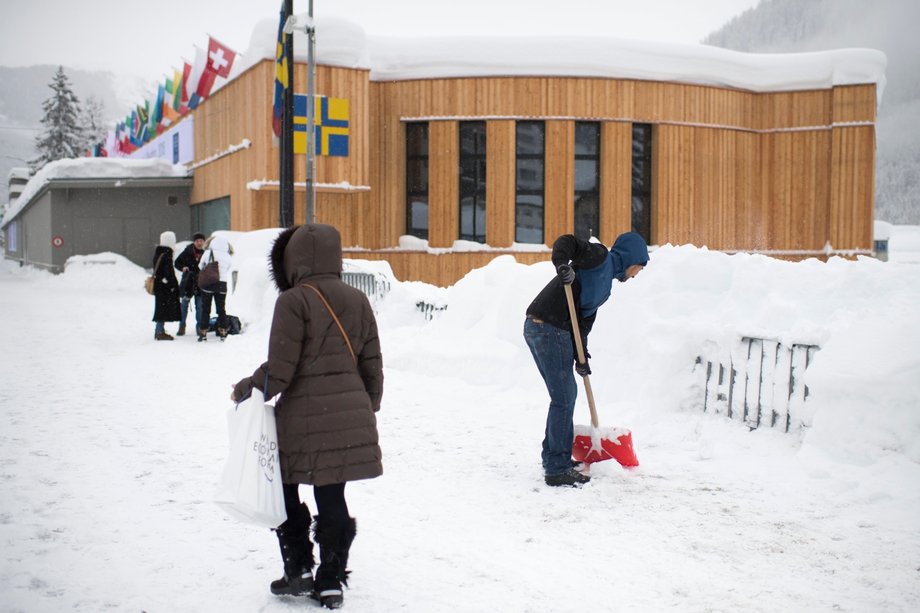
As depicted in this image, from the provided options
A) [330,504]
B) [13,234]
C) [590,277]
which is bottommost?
[330,504]

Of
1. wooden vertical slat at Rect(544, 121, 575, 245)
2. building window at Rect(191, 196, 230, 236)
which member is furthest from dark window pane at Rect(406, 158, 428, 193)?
building window at Rect(191, 196, 230, 236)

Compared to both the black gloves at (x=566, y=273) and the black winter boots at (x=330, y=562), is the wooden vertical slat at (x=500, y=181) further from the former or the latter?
the black winter boots at (x=330, y=562)

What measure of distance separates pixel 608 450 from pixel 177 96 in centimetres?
2666

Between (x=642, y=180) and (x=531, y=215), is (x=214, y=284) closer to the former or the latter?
(x=531, y=215)

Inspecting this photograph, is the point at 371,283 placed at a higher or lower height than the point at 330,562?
higher

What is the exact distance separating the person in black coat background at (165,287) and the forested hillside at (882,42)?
107 m

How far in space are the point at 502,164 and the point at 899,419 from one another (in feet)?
55.2

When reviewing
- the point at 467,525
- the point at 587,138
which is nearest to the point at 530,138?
the point at 587,138

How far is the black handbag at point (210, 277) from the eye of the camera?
12336mm

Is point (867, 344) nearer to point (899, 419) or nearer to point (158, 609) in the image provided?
point (899, 419)

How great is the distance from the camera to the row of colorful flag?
23.0 m

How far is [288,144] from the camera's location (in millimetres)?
15844

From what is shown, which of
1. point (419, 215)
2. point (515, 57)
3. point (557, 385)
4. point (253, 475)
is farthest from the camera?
point (419, 215)

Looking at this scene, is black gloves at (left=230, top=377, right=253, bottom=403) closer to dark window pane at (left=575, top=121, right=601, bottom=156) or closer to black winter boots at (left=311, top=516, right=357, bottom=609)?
black winter boots at (left=311, top=516, right=357, bottom=609)
